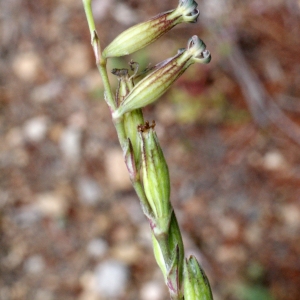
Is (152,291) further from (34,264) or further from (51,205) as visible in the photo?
(51,205)

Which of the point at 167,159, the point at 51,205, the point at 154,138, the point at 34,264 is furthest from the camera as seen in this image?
the point at 167,159

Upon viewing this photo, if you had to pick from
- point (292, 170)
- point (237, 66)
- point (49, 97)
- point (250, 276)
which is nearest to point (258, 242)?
point (250, 276)

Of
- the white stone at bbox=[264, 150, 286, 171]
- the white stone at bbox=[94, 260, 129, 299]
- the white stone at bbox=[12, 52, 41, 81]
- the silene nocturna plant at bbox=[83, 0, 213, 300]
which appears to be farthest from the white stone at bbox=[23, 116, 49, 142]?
the silene nocturna plant at bbox=[83, 0, 213, 300]

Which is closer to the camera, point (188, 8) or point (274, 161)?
point (188, 8)

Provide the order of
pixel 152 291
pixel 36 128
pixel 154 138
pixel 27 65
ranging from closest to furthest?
pixel 154 138 → pixel 152 291 → pixel 36 128 → pixel 27 65

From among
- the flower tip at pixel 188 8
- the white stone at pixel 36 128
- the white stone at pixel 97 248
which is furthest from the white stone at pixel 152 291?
the flower tip at pixel 188 8

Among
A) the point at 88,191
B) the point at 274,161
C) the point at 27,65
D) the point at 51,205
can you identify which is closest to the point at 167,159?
the point at 88,191

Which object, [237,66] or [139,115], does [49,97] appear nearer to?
[237,66]

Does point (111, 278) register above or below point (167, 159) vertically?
below
